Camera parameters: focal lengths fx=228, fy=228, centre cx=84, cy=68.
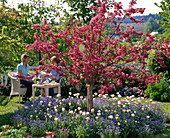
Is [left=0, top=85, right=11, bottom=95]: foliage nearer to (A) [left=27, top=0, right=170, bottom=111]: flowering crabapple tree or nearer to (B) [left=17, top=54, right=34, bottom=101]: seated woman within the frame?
(B) [left=17, top=54, right=34, bottom=101]: seated woman

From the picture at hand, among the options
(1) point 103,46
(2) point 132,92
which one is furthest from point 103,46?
(2) point 132,92

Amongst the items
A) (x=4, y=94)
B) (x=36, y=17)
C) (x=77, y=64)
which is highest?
(x=36, y=17)

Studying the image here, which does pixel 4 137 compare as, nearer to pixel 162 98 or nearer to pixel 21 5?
pixel 162 98

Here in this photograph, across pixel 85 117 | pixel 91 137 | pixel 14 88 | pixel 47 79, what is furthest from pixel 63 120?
pixel 14 88

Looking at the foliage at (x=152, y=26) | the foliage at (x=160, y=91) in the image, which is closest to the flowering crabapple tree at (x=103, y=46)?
the foliage at (x=160, y=91)

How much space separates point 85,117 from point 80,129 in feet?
1.75

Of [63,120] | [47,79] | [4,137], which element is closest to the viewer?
[4,137]

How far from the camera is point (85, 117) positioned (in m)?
4.78

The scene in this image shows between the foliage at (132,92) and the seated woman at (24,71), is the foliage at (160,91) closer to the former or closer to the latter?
the foliage at (132,92)

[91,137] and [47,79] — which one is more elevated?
[47,79]

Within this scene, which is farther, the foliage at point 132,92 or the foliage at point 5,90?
the foliage at point 5,90

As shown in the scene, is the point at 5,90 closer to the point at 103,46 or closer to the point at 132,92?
the point at 132,92

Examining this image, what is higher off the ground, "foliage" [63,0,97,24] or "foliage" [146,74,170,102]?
"foliage" [63,0,97,24]

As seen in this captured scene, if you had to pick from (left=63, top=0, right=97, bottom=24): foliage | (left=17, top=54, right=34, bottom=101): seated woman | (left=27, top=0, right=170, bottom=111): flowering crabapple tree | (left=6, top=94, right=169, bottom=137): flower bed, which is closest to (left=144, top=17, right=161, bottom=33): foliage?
(left=63, top=0, right=97, bottom=24): foliage
